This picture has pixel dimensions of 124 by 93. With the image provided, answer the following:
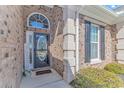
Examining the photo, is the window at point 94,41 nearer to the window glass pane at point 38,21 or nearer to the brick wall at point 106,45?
the brick wall at point 106,45

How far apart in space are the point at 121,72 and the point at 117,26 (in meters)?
2.23

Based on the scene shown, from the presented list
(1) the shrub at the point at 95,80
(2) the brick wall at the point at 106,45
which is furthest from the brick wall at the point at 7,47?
(2) the brick wall at the point at 106,45

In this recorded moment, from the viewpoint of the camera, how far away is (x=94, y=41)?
4.87 m

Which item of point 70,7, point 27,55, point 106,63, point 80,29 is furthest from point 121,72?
point 27,55

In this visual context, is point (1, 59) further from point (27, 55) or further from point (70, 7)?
point (27, 55)

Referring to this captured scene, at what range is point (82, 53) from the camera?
Result: 416 centimetres

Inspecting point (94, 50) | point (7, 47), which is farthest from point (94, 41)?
point (7, 47)

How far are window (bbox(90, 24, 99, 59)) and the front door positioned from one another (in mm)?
2339

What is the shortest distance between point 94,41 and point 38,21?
2.79m

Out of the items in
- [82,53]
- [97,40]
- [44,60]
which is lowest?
[44,60]

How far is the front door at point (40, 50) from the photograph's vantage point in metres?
5.51

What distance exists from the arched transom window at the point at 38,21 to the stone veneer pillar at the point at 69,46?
215 centimetres

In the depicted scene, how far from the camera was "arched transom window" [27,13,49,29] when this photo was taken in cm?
530

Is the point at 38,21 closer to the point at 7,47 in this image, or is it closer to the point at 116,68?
the point at 7,47
